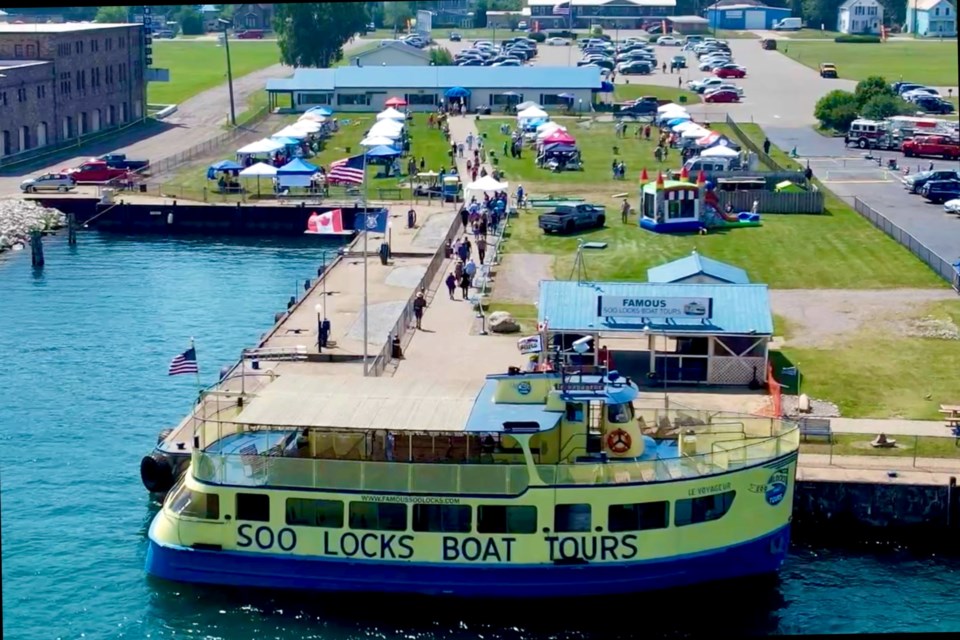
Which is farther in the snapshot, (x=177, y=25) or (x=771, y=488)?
(x=177, y=25)

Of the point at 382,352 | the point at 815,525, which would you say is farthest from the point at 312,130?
Answer: the point at 815,525

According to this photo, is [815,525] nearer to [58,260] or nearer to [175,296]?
[175,296]

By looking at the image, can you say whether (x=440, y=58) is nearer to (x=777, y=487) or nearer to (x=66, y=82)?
(x=66, y=82)

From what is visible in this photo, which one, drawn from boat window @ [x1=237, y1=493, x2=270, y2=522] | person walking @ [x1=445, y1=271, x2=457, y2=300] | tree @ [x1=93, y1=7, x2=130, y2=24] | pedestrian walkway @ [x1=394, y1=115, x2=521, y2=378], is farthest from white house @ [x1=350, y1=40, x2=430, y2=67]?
boat window @ [x1=237, y1=493, x2=270, y2=522]

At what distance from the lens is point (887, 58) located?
120m

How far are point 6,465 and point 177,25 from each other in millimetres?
121571

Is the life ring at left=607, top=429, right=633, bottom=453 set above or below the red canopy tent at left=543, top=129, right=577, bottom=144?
below

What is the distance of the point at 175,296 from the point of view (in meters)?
49.7

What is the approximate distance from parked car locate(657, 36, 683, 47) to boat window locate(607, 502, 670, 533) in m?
112

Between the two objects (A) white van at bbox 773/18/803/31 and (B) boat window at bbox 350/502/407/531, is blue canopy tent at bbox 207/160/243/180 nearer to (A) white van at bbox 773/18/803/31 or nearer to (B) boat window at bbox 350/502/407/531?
(B) boat window at bbox 350/502/407/531

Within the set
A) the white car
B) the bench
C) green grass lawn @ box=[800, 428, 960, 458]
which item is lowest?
green grass lawn @ box=[800, 428, 960, 458]

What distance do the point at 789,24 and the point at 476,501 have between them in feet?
427

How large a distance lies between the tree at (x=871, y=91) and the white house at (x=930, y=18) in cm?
5060

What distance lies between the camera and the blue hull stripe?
24.1 metres
